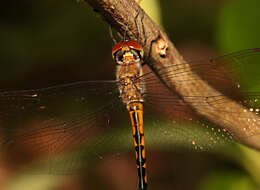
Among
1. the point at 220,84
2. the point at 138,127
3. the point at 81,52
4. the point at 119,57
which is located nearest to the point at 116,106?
the point at 138,127

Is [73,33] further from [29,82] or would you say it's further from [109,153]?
[109,153]

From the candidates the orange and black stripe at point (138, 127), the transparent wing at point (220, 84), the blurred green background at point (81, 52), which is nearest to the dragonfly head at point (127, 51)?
the transparent wing at point (220, 84)

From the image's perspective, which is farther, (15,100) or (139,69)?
(139,69)

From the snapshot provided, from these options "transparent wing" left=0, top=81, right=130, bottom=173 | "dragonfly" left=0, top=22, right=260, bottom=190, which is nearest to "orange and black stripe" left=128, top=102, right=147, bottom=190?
"dragonfly" left=0, top=22, right=260, bottom=190

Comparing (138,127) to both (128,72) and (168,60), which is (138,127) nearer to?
(128,72)

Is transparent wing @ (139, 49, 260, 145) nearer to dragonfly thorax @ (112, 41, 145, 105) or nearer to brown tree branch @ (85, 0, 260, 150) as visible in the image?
brown tree branch @ (85, 0, 260, 150)

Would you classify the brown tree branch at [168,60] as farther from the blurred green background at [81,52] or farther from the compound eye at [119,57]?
the blurred green background at [81,52]

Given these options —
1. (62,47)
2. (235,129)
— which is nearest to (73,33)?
(62,47)
